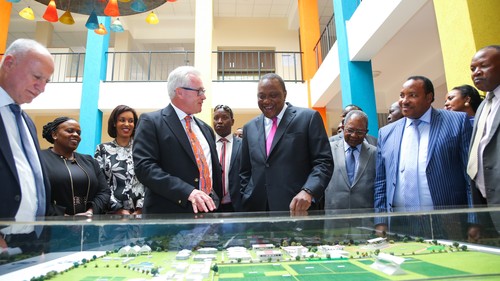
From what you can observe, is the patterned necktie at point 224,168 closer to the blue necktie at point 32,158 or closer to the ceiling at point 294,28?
the blue necktie at point 32,158

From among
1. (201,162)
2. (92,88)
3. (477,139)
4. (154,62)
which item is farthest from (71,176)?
(154,62)

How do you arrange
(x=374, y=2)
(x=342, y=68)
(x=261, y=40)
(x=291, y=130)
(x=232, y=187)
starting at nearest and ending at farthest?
1. (x=291, y=130)
2. (x=232, y=187)
3. (x=374, y=2)
4. (x=342, y=68)
5. (x=261, y=40)

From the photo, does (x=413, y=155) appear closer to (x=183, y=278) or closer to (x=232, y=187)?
(x=232, y=187)

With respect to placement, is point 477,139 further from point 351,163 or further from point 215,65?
point 215,65

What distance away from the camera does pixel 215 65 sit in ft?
41.0

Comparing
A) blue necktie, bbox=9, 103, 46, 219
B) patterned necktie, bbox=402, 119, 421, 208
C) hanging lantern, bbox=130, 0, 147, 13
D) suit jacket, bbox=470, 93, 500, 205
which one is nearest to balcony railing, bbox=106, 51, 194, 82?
hanging lantern, bbox=130, 0, 147, 13

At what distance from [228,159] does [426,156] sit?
1705mm

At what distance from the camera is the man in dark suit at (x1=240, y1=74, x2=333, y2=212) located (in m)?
2.12

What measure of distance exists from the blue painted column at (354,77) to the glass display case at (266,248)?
550 cm

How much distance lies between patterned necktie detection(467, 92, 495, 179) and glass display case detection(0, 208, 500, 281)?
3.35 ft

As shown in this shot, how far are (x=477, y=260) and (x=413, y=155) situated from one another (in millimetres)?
1351

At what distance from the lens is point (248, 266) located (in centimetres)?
107

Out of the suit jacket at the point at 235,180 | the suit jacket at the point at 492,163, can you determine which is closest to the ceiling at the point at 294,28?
the suit jacket at the point at 492,163

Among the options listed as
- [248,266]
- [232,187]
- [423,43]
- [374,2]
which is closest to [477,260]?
[248,266]
